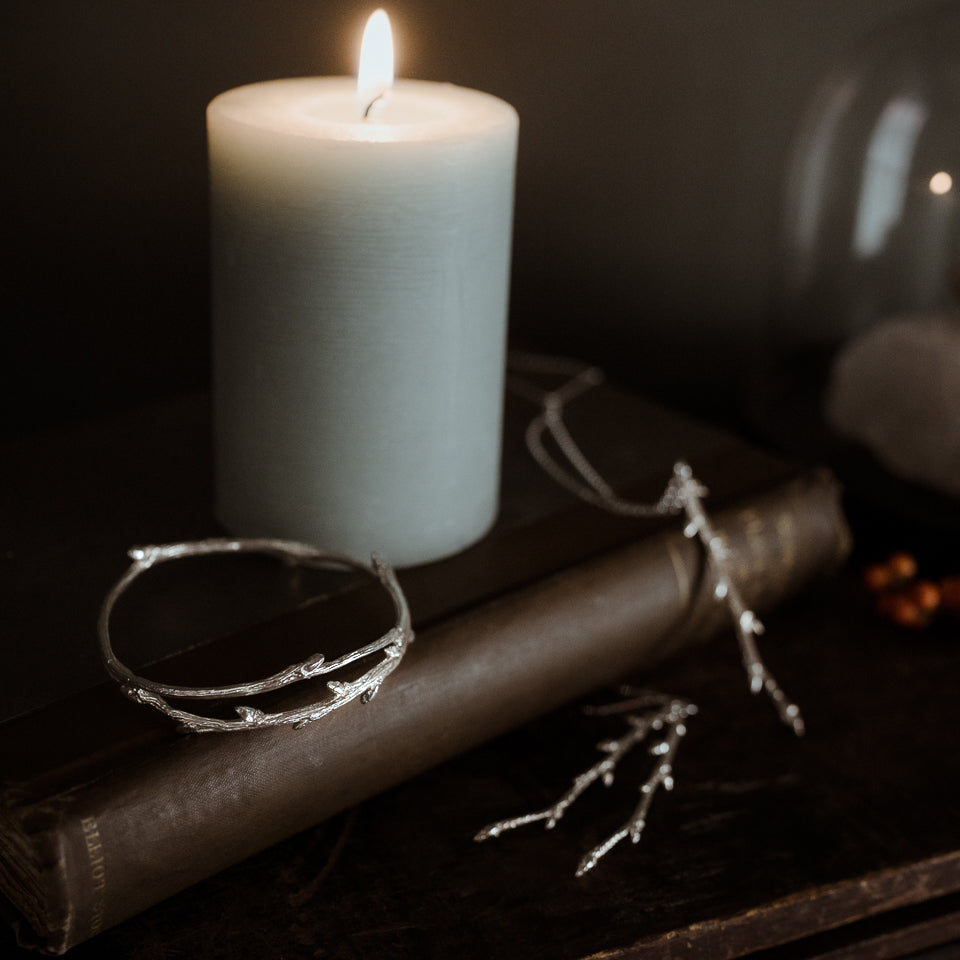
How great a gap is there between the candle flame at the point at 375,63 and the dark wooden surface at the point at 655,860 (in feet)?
1.02

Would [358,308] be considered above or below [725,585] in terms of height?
above

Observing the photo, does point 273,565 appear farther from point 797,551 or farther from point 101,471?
point 797,551

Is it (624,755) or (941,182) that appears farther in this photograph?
(941,182)

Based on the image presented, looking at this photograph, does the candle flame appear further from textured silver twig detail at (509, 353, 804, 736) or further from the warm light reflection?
the warm light reflection

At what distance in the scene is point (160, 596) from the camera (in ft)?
1.87

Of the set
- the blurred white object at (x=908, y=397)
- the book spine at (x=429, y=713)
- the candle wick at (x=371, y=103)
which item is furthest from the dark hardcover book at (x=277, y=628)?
the candle wick at (x=371, y=103)

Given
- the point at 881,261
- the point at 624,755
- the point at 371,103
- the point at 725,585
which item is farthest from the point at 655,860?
the point at 881,261

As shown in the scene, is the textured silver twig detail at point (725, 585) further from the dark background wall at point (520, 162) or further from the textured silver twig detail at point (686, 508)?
the dark background wall at point (520, 162)

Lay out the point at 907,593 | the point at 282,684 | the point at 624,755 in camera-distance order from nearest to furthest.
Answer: the point at 282,684 < the point at 624,755 < the point at 907,593

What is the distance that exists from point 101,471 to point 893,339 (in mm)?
516

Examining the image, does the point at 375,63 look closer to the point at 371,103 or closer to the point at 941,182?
the point at 371,103

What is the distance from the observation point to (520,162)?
89cm

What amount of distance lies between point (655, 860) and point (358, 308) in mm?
274

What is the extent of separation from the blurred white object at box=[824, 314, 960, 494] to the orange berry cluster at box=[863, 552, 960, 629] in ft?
0.28
